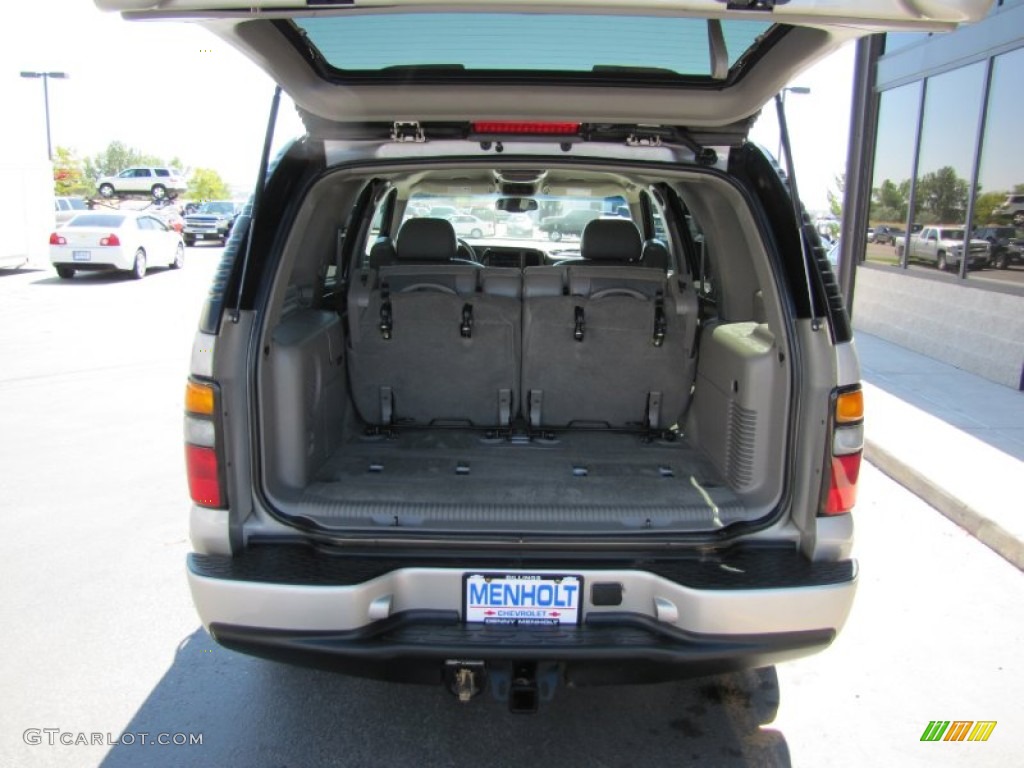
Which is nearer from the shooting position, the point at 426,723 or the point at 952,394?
the point at 426,723

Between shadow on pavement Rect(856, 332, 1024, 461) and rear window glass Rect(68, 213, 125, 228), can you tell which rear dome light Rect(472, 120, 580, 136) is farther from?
rear window glass Rect(68, 213, 125, 228)

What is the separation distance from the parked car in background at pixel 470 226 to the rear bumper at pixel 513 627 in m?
4.10

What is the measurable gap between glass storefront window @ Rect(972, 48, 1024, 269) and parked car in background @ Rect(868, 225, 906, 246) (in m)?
1.78

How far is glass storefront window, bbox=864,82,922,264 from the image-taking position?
970 centimetres

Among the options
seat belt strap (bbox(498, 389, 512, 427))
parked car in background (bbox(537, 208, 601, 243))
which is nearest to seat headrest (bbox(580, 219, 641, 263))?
seat belt strap (bbox(498, 389, 512, 427))

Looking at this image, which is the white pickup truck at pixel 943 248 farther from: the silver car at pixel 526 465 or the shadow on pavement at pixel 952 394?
the silver car at pixel 526 465

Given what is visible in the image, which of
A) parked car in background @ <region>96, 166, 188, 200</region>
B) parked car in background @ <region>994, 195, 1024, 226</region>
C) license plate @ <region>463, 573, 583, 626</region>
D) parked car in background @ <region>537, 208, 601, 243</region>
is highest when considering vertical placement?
parked car in background @ <region>96, 166, 188, 200</region>

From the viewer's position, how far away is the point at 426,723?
273cm

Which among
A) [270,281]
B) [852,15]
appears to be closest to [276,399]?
[270,281]

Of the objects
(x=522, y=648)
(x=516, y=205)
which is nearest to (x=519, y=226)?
(x=516, y=205)

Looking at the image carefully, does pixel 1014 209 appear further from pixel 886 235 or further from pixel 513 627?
pixel 513 627

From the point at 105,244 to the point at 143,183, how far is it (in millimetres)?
28470

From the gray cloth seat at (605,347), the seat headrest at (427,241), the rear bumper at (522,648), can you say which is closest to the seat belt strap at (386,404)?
the gray cloth seat at (605,347)

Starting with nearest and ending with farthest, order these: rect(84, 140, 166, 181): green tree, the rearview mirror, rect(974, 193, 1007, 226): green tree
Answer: the rearview mirror
rect(974, 193, 1007, 226): green tree
rect(84, 140, 166, 181): green tree
